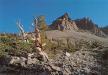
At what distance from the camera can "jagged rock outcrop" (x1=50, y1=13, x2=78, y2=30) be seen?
39438 millimetres

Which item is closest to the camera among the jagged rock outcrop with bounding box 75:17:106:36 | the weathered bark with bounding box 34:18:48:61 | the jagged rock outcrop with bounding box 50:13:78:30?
the weathered bark with bounding box 34:18:48:61

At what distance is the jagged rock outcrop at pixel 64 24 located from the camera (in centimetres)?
3944

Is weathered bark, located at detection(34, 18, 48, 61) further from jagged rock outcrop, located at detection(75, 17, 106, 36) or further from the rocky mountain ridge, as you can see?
jagged rock outcrop, located at detection(75, 17, 106, 36)

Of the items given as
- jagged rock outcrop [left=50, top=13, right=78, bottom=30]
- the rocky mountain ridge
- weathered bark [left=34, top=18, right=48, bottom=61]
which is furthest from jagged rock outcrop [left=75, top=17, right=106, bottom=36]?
weathered bark [left=34, top=18, right=48, bottom=61]

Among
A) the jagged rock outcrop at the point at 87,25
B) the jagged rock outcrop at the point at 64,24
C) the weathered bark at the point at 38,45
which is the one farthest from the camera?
the jagged rock outcrop at the point at 87,25

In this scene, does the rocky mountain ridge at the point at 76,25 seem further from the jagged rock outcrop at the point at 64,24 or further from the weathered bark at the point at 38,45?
the weathered bark at the point at 38,45

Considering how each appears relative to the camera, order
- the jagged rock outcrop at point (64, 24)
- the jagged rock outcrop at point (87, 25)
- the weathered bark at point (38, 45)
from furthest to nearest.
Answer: the jagged rock outcrop at point (87, 25), the jagged rock outcrop at point (64, 24), the weathered bark at point (38, 45)

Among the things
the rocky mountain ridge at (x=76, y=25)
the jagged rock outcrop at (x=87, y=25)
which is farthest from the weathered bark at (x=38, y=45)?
the jagged rock outcrop at (x=87, y=25)

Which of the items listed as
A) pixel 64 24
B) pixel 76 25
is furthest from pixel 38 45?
pixel 76 25

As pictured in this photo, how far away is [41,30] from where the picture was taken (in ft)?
92.3

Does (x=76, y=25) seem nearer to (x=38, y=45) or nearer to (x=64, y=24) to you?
(x=64, y=24)

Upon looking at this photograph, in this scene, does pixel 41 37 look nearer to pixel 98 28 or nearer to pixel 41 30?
pixel 41 30

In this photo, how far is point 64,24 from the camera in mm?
39875

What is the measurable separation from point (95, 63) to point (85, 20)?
63.6 feet
